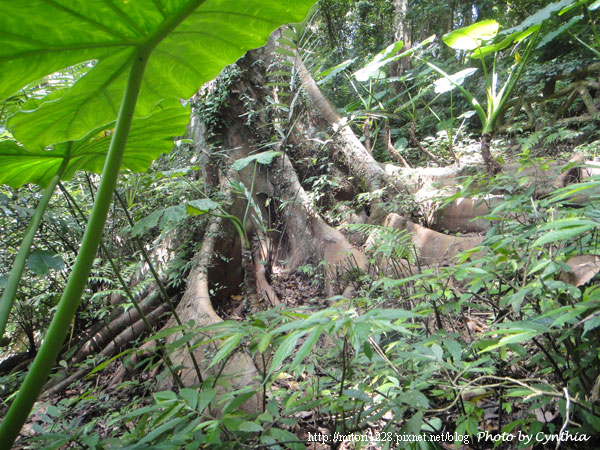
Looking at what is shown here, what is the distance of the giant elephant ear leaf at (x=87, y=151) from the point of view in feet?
3.96

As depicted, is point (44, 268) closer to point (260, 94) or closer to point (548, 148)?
point (260, 94)

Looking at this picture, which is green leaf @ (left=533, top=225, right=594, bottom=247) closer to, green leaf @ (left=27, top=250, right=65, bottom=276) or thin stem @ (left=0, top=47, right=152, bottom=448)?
thin stem @ (left=0, top=47, right=152, bottom=448)

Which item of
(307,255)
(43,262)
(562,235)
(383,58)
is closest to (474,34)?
(383,58)

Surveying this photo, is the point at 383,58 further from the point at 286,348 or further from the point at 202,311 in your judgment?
the point at 286,348

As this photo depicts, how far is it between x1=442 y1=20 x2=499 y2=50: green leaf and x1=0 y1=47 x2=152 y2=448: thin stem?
12.5 ft

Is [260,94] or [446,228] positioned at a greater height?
[260,94]

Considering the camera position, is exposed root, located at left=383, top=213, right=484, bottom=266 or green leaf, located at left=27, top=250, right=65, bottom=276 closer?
green leaf, located at left=27, top=250, right=65, bottom=276

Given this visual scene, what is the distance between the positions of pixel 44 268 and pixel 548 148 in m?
5.75

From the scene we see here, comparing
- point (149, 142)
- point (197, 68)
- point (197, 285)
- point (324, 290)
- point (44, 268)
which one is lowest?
point (324, 290)

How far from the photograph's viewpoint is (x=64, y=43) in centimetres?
91

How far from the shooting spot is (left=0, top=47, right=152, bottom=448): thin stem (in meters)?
0.60

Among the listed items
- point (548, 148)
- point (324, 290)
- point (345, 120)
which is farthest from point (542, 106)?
point (324, 290)

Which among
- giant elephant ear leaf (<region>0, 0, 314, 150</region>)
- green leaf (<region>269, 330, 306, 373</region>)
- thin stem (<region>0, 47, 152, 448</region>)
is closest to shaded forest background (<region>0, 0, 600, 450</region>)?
green leaf (<region>269, 330, 306, 373</region>)

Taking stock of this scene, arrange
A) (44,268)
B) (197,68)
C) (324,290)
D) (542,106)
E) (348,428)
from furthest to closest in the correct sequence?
(542,106), (324,290), (44,268), (197,68), (348,428)
